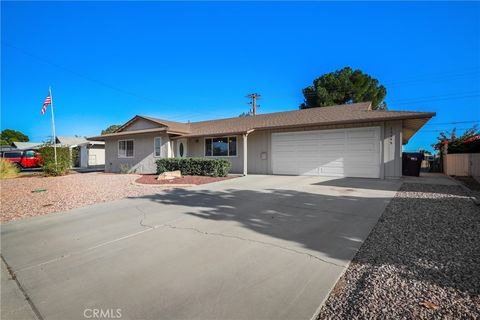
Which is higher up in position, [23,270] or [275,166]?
[275,166]

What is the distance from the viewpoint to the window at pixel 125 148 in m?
18.0

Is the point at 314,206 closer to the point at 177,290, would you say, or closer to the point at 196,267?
the point at 196,267

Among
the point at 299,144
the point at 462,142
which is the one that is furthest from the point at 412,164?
the point at 299,144

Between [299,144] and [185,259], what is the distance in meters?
10.9

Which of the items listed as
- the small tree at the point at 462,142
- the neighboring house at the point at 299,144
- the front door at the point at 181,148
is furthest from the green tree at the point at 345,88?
the front door at the point at 181,148

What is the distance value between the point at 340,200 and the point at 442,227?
8.06ft

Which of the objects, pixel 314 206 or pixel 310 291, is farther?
pixel 314 206

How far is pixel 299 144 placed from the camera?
42.8 ft

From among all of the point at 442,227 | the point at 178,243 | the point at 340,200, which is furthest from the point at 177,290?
the point at 340,200

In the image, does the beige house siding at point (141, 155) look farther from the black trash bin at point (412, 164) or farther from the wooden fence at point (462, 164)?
the wooden fence at point (462, 164)

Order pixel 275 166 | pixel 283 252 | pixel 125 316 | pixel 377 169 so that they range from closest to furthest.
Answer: pixel 125 316
pixel 283 252
pixel 377 169
pixel 275 166

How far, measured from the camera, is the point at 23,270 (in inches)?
120

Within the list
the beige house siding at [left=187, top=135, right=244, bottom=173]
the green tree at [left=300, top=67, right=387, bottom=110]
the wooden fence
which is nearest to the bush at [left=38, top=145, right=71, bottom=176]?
the beige house siding at [left=187, top=135, right=244, bottom=173]

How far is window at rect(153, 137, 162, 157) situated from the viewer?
16.3 m
